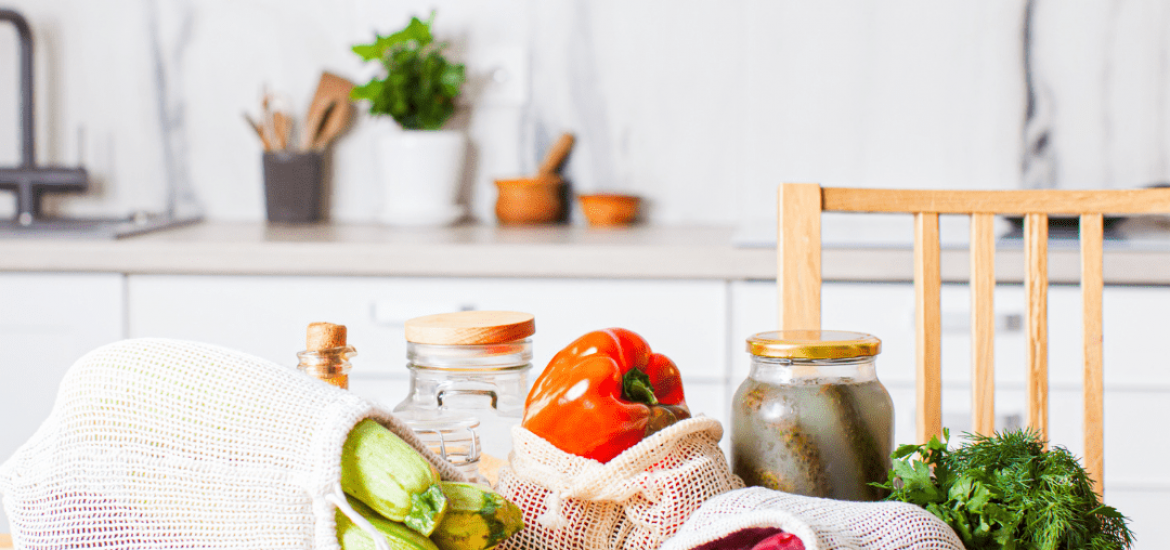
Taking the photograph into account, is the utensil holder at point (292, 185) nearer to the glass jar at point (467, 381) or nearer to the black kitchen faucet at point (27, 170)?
the black kitchen faucet at point (27, 170)

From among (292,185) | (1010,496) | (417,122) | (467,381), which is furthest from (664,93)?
(1010,496)

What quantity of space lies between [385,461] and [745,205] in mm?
1687

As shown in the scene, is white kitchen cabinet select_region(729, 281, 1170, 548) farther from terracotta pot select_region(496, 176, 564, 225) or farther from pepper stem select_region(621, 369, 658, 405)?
pepper stem select_region(621, 369, 658, 405)

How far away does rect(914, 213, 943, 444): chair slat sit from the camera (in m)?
0.85

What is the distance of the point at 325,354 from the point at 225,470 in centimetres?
14

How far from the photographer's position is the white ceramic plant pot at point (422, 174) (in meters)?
1.91

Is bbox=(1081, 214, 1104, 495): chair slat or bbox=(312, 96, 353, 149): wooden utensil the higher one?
bbox=(312, 96, 353, 149): wooden utensil

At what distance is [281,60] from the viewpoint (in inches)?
80.6

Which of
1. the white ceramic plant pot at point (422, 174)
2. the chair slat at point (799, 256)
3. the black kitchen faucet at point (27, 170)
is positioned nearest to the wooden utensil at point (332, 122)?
the white ceramic plant pot at point (422, 174)

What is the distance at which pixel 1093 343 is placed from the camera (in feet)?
2.85

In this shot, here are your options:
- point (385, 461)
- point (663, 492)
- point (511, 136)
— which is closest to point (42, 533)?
point (385, 461)

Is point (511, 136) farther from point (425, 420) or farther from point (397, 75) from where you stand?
point (425, 420)

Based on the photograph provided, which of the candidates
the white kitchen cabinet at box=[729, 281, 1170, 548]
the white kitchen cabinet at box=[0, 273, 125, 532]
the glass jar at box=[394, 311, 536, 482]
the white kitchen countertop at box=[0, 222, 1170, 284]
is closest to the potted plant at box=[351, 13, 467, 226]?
the white kitchen countertop at box=[0, 222, 1170, 284]

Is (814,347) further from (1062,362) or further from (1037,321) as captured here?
(1062,362)
